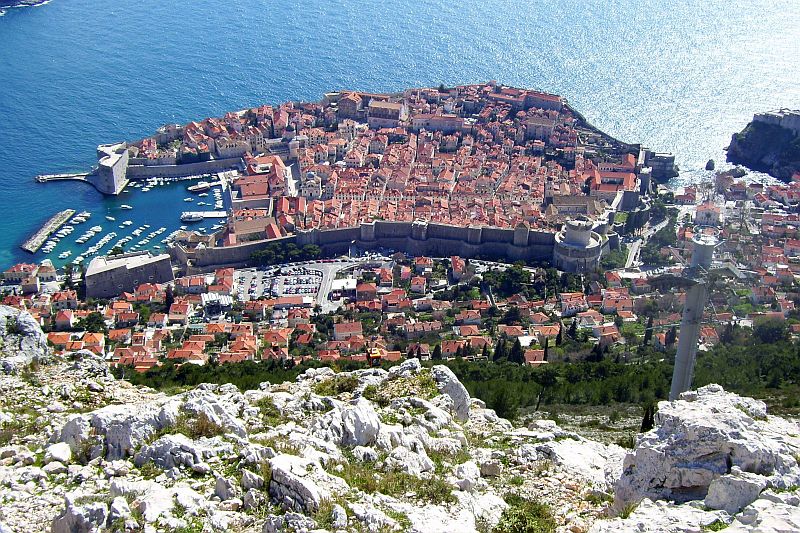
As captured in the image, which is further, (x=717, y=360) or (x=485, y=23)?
(x=485, y=23)

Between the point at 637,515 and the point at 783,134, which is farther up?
the point at 783,134

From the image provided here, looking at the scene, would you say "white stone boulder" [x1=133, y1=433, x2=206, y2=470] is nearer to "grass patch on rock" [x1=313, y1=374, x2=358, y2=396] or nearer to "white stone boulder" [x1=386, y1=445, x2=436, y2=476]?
"white stone boulder" [x1=386, y1=445, x2=436, y2=476]

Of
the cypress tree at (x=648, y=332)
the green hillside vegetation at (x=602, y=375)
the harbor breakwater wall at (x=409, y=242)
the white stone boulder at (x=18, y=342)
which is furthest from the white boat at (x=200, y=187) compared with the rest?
the white stone boulder at (x=18, y=342)

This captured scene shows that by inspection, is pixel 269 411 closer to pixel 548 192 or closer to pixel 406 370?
pixel 406 370

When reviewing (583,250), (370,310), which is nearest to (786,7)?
(583,250)

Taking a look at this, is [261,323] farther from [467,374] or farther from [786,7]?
[786,7]

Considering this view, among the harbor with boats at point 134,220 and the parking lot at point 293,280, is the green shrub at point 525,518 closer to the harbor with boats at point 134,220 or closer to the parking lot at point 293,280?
the parking lot at point 293,280
